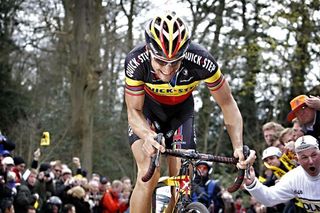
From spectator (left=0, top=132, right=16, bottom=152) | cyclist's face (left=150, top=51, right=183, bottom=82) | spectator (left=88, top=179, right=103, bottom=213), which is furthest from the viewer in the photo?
spectator (left=88, top=179, right=103, bottom=213)

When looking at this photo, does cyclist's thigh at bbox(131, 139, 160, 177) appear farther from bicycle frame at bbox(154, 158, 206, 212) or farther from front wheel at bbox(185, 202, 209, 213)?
front wheel at bbox(185, 202, 209, 213)

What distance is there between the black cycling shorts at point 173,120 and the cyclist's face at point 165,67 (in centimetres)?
95

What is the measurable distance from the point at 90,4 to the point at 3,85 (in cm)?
706

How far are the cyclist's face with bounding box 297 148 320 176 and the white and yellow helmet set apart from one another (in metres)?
2.52

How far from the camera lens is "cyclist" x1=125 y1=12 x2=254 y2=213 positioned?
6.20 meters

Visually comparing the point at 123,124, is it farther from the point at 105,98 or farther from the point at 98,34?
the point at 98,34

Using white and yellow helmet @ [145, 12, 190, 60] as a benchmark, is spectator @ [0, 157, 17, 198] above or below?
below

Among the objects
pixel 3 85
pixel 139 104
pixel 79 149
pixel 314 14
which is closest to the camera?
pixel 139 104

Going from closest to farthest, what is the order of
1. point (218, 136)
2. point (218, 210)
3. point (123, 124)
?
point (218, 210), point (218, 136), point (123, 124)

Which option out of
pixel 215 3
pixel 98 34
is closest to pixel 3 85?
pixel 98 34

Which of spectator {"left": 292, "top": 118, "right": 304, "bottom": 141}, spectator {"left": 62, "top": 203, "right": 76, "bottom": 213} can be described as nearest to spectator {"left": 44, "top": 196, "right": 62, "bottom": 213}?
spectator {"left": 62, "top": 203, "right": 76, "bottom": 213}

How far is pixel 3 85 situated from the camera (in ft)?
96.1

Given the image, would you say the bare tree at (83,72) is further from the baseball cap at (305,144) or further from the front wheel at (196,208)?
the front wheel at (196,208)

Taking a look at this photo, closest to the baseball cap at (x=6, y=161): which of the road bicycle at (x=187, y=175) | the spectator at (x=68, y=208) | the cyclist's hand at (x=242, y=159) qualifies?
the spectator at (x=68, y=208)
